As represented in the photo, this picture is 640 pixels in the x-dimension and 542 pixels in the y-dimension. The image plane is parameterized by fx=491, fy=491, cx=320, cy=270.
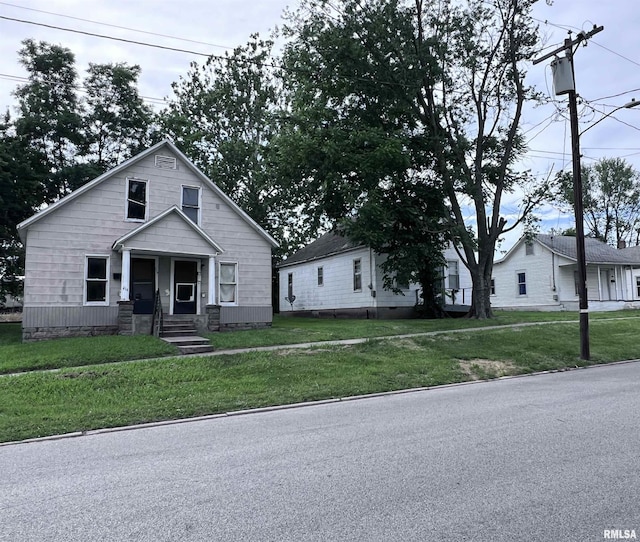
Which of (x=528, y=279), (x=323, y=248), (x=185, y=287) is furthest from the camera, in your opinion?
(x=528, y=279)

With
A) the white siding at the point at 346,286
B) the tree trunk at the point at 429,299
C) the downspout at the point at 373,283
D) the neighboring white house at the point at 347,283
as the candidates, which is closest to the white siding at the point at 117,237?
the neighboring white house at the point at 347,283

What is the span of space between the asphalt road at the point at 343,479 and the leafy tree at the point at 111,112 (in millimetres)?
23854

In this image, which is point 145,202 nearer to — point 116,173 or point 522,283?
point 116,173

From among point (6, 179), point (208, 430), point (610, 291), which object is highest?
point (6, 179)

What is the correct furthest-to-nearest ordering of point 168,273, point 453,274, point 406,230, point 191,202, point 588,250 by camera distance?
point 588,250 → point 453,274 → point 406,230 → point 191,202 → point 168,273

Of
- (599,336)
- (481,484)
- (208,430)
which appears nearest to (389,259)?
(599,336)

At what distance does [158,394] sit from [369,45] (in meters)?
16.6

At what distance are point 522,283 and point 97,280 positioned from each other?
26.9 metres

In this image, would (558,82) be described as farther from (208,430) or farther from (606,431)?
(208,430)

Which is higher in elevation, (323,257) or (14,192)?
(14,192)

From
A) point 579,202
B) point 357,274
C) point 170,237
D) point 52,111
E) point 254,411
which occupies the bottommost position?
point 254,411

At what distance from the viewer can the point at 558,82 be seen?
13352 millimetres

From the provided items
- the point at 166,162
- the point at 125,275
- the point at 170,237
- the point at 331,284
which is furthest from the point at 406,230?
the point at 125,275

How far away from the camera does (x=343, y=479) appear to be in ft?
14.6
